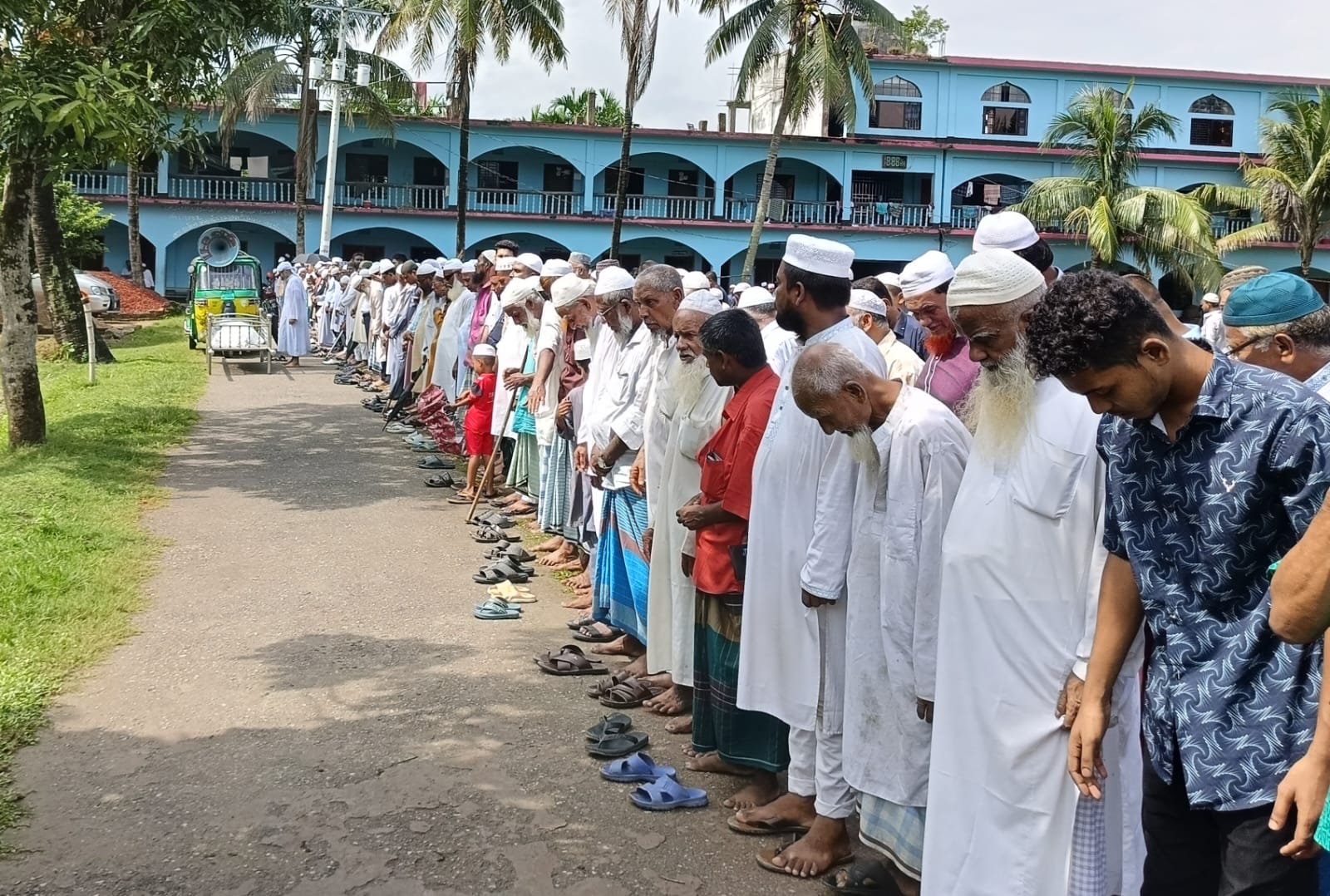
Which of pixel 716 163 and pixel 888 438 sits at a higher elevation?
pixel 716 163

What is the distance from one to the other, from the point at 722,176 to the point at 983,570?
35749mm

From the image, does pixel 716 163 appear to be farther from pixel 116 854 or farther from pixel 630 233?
pixel 116 854

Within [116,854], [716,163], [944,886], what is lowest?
[116,854]

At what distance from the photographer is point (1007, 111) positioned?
38.9 m

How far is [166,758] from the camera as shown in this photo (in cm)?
504

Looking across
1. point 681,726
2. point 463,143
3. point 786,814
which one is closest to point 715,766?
point 681,726

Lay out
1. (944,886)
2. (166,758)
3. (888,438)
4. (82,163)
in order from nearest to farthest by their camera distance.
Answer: (944,886), (888,438), (166,758), (82,163)

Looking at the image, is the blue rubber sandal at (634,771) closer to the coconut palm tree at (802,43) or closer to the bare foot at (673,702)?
the bare foot at (673,702)

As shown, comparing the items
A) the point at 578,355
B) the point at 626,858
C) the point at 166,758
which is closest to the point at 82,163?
the point at 578,355

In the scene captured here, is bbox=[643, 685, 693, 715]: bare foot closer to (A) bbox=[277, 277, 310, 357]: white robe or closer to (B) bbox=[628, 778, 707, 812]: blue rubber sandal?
(B) bbox=[628, 778, 707, 812]: blue rubber sandal

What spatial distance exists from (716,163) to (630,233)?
3.25 m

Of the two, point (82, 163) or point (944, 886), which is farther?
point (82, 163)

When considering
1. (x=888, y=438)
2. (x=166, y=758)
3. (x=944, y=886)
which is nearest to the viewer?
(x=944, y=886)

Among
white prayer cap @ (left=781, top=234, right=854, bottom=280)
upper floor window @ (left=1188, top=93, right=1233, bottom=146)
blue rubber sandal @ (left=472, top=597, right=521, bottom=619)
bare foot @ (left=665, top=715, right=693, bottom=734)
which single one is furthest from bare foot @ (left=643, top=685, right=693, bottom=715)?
upper floor window @ (left=1188, top=93, right=1233, bottom=146)
